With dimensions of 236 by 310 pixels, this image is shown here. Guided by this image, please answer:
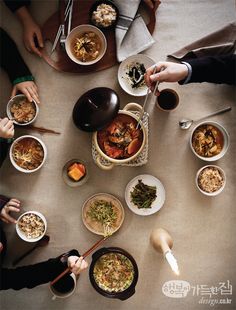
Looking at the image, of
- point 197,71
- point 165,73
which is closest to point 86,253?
point 165,73

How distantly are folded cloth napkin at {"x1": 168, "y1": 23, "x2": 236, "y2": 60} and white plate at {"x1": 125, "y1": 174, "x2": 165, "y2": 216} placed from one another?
0.77 meters

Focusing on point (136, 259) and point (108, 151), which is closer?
point (108, 151)

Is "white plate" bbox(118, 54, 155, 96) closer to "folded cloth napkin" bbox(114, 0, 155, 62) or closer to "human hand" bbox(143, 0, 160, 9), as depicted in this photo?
"folded cloth napkin" bbox(114, 0, 155, 62)

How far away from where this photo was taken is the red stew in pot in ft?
6.84

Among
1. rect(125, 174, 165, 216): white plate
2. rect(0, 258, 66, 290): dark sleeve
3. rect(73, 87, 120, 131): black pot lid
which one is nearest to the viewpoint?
rect(73, 87, 120, 131): black pot lid

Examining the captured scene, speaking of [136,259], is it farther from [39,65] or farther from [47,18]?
[47,18]

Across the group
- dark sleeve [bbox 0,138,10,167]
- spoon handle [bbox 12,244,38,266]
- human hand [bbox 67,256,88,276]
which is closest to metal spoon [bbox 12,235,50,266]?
spoon handle [bbox 12,244,38,266]

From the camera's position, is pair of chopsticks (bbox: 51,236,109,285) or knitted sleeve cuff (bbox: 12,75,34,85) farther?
knitted sleeve cuff (bbox: 12,75,34,85)

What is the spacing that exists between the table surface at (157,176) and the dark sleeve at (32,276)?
152 millimetres

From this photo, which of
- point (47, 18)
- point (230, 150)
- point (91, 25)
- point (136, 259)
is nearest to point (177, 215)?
point (136, 259)

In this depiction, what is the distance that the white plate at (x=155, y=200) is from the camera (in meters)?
2.24

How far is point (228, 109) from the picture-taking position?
2318 mm

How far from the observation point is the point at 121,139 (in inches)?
82.2

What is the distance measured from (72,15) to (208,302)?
1945 mm
